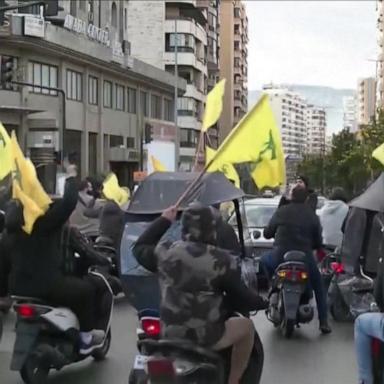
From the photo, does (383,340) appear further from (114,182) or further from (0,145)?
(114,182)

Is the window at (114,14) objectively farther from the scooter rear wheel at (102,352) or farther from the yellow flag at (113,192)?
the scooter rear wheel at (102,352)

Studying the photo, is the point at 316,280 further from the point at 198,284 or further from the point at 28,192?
the point at 198,284

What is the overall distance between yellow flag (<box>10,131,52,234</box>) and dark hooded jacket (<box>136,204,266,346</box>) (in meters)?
1.76

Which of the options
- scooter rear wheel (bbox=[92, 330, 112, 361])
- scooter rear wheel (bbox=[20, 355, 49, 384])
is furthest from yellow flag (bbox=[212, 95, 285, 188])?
scooter rear wheel (bbox=[92, 330, 112, 361])

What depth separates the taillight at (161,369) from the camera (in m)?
4.91

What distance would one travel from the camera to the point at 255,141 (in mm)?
6156

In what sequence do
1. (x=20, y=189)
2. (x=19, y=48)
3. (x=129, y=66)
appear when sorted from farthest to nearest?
1. (x=129, y=66)
2. (x=19, y=48)
3. (x=20, y=189)

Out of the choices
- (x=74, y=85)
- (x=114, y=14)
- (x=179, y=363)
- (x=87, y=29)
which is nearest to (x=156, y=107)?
(x=114, y=14)

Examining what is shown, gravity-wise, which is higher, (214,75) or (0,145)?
(214,75)

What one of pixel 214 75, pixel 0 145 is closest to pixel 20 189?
pixel 0 145

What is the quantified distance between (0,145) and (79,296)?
280 centimetres

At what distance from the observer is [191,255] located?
17.0 ft

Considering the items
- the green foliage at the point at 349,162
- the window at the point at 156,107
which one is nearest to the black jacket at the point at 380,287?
the green foliage at the point at 349,162

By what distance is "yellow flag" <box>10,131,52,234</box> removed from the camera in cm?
672
